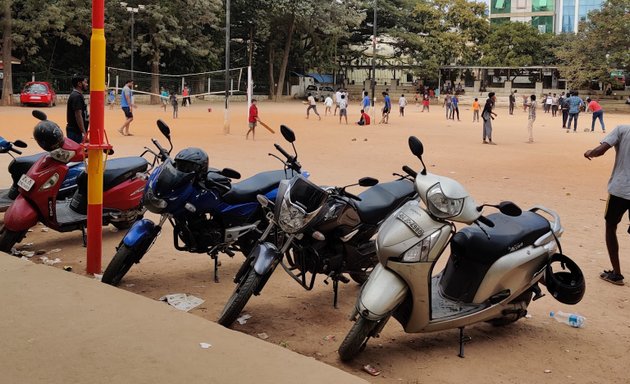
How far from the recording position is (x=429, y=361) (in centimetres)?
430

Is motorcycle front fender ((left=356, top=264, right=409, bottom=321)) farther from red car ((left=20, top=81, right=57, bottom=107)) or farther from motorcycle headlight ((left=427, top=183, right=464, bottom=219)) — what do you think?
red car ((left=20, top=81, right=57, bottom=107))

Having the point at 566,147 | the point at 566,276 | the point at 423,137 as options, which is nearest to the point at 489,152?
the point at 566,147

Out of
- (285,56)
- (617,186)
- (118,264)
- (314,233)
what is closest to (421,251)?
(314,233)

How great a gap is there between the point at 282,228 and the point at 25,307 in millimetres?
1833

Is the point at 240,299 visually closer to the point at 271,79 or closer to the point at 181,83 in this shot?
the point at 181,83

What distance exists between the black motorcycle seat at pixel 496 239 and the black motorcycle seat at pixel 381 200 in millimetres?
781

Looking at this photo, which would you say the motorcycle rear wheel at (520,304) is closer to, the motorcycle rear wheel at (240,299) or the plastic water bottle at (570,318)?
the plastic water bottle at (570,318)

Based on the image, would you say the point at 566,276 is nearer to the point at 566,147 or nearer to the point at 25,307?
the point at 25,307

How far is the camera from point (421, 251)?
4.04 m

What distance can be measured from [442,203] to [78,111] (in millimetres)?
6809

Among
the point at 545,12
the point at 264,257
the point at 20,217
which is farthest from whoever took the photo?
the point at 545,12

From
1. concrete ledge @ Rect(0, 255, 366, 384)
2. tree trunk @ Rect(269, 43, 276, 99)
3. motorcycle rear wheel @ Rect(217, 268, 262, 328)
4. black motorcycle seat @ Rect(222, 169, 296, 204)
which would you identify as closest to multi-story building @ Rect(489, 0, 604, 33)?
tree trunk @ Rect(269, 43, 276, 99)

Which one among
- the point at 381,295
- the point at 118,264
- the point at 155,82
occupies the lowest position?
the point at 118,264

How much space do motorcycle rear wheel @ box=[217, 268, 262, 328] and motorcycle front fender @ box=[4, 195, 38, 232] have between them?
2683mm
